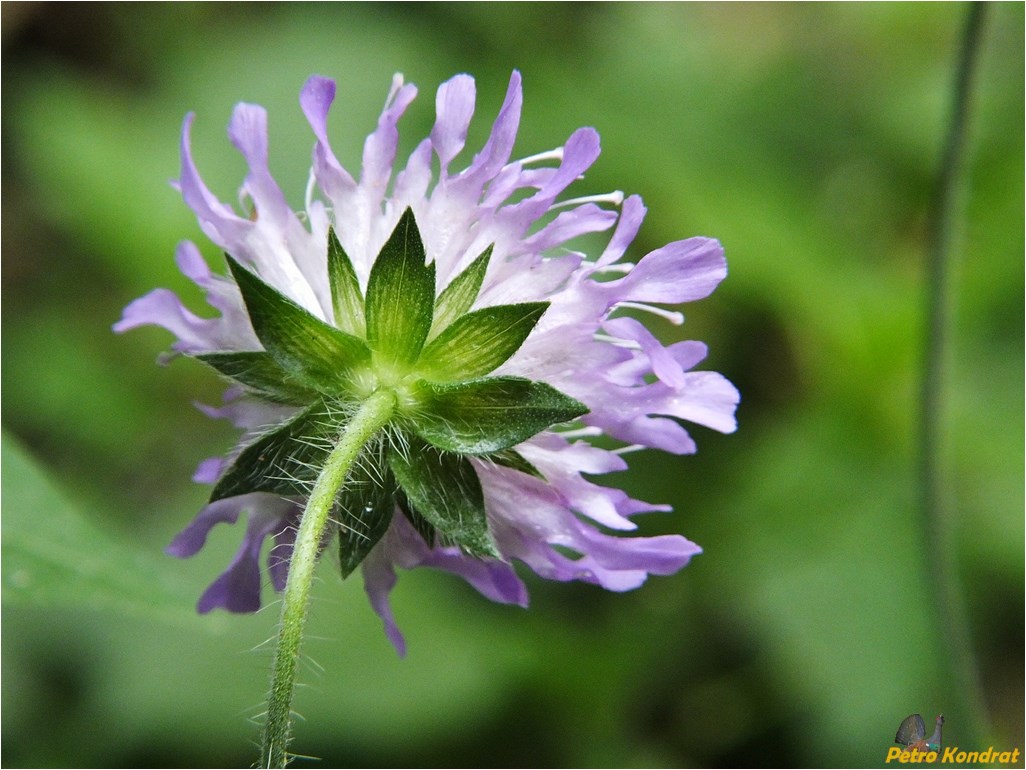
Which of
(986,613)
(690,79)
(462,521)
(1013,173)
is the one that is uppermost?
(690,79)

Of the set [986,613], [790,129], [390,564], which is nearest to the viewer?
[390,564]

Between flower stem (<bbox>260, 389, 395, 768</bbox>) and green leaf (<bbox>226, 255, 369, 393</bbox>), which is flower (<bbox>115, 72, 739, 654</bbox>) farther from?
flower stem (<bbox>260, 389, 395, 768</bbox>)

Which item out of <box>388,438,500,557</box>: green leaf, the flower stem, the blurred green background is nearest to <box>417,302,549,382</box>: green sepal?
<box>388,438,500,557</box>: green leaf

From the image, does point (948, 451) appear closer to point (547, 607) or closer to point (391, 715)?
point (547, 607)

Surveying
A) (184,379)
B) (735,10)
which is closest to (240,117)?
(184,379)

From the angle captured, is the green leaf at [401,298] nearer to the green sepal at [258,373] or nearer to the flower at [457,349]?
the flower at [457,349]

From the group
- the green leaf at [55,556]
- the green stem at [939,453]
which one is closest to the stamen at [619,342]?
the green leaf at [55,556]
